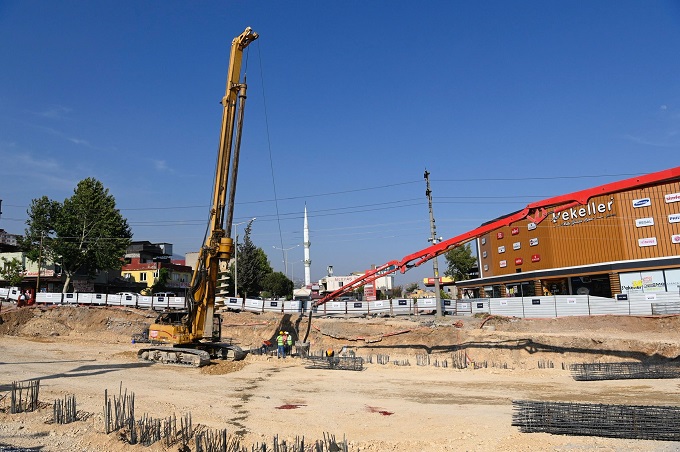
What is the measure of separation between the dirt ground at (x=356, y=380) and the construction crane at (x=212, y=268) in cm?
107

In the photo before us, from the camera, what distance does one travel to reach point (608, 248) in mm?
47969

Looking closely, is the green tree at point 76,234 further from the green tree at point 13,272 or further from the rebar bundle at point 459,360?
the rebar bundle at point 459,360

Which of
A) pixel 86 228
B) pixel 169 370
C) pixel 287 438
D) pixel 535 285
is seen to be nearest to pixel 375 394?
pixel 287 438

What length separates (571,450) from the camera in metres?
10.9

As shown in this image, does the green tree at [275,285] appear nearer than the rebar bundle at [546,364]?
No

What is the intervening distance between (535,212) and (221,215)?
52.5ft

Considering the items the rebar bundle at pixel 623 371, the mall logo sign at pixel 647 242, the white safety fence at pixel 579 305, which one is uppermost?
the mall logo sign at pixel 647 242

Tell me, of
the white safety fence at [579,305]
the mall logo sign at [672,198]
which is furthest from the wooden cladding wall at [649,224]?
the white safety fence at [579,305]

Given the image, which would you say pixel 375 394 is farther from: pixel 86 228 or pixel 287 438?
pixel 86 228

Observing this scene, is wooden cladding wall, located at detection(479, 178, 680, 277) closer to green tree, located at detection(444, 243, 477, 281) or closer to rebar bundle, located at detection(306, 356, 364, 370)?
rebar bundle, located at detection(306, 356, 364, 370)

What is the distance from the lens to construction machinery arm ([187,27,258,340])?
24900mm

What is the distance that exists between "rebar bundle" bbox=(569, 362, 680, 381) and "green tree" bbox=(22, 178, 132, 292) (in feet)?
166

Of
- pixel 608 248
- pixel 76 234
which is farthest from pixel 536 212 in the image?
pixel 76 234

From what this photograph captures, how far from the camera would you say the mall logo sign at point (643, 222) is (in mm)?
46250
